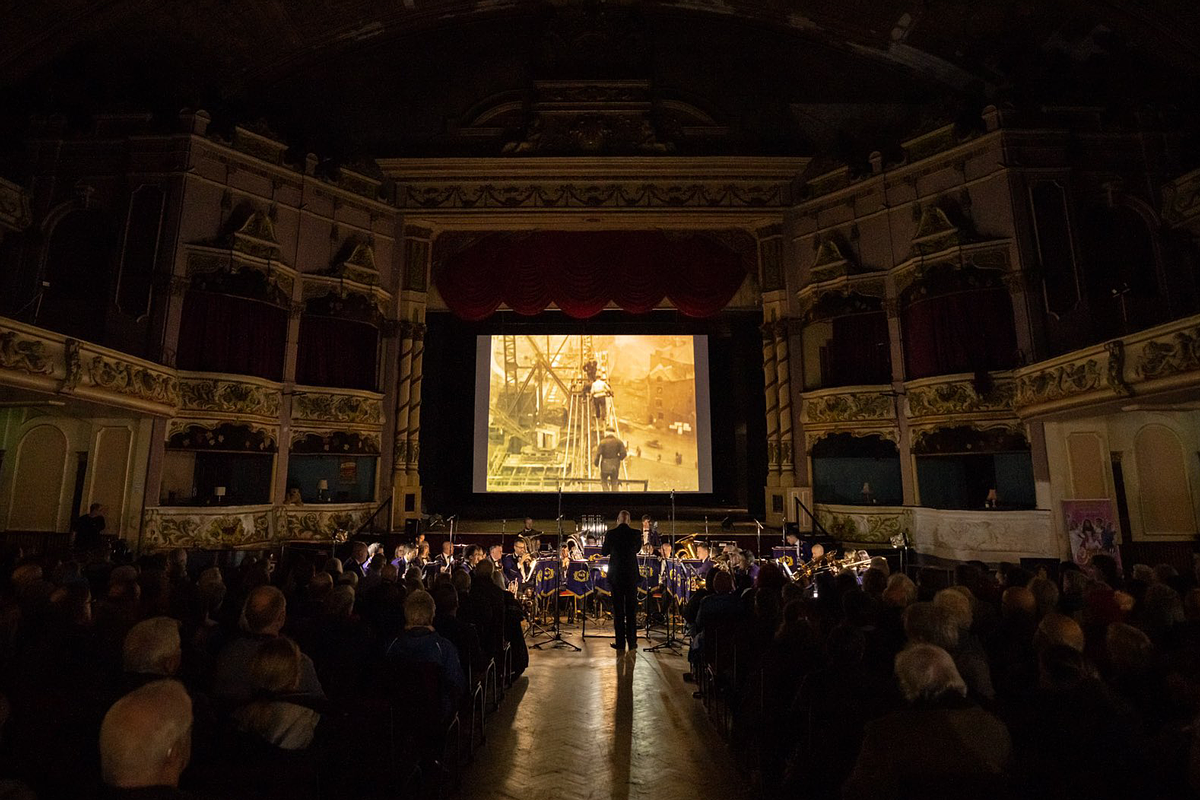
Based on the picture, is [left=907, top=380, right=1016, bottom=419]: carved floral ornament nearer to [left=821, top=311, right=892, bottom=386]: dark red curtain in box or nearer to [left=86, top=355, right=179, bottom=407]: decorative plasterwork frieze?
[left=821, top=311, right=892, bottom=386]: dark red curtain in box

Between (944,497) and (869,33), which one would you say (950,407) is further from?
(869,33)

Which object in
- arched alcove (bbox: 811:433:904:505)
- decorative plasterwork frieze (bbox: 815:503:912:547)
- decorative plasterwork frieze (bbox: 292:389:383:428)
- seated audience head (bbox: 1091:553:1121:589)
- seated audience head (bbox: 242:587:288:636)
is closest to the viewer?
seated audience head (bbox: 242:587:288:636)

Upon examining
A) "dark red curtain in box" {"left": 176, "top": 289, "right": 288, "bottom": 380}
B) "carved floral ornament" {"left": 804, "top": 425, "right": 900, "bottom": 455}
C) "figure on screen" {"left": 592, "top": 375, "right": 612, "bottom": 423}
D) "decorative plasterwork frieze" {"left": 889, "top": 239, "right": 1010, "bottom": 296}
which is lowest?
"carved floral ornament" {"left": 804, "top": 425, "right": 900, "bottom": 455}

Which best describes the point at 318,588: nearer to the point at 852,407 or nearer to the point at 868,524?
the point at 868,524

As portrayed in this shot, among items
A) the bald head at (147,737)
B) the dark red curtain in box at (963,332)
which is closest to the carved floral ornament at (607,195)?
the dark red curtain in box at (963,332)

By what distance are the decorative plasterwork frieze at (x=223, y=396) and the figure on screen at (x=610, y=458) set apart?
6.91 m

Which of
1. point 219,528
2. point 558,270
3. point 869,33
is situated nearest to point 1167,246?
point 869,33

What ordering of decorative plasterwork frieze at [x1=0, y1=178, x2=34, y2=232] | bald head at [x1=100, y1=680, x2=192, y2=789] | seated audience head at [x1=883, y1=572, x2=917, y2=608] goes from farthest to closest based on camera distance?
decorative plasterwork frieze at [x1=0, y1=178, x2=34, y2=232] → seated audience head at [x1=883, y1=572, x2=917, y2=608] → bald head at [x1=100, y1=680, x2=192, y2=789]

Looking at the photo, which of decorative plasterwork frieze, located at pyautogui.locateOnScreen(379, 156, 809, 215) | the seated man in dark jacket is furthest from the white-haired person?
decorative plasterwork frieze, located at pyautogui.locateOnScreen(379, 156, 809, 215)

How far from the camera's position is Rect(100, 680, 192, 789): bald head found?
5.66 ft

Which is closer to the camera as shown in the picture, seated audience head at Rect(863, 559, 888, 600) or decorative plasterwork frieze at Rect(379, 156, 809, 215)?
seated audience head at Rect(863, 559, 888, 600)

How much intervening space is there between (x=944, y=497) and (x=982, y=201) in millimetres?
5841

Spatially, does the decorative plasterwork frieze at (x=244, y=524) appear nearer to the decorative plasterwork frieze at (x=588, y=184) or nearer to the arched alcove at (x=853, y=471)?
the decorative plasterwork frieze at (x=588, y=184)

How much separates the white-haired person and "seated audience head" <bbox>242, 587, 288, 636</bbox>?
115 inches
